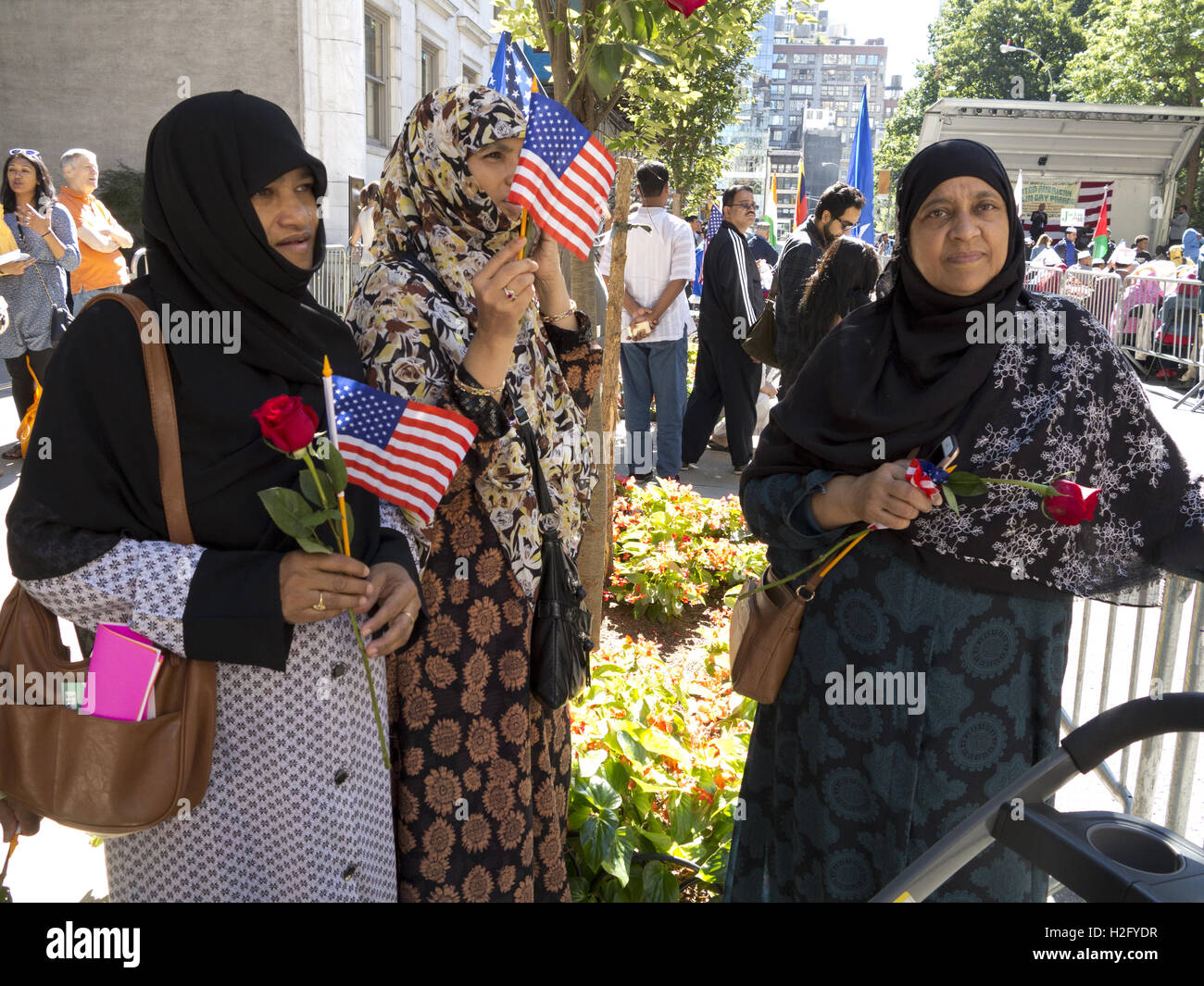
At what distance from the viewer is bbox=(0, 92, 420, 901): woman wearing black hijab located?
1.64 meters

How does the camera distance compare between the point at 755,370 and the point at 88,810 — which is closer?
the point at 88,810

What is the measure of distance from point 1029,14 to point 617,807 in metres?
54.8

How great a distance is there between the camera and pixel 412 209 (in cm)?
223

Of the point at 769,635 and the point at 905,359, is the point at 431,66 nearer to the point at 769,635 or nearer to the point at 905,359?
Result: the point at 905,359

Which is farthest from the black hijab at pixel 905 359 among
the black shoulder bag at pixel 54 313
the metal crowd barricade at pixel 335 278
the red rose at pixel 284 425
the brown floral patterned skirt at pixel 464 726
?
the metal crowd barricade at pixel 335 278

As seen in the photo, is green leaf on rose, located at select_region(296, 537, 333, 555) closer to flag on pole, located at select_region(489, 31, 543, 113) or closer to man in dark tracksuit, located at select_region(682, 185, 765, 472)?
flag on pole, located at select_region(489, 31, 543, 113)

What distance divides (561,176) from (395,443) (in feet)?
2.10

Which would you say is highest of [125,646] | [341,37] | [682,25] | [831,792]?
[341,37]

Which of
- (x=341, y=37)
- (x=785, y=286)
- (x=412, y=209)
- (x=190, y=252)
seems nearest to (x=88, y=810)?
(x=190, y=252)

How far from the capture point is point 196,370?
5.55 feet

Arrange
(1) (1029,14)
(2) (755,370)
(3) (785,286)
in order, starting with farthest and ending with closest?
(1) (1029,14) → (2) (755,370) → (3) (785,286)

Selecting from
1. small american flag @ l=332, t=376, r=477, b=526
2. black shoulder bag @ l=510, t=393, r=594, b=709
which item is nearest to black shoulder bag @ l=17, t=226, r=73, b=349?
black shoulder bag @ l=510, t=393, r=594, b=709

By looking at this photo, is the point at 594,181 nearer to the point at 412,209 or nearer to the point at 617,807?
the point at 412,209

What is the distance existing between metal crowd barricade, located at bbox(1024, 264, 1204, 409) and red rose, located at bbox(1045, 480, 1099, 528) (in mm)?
11209
